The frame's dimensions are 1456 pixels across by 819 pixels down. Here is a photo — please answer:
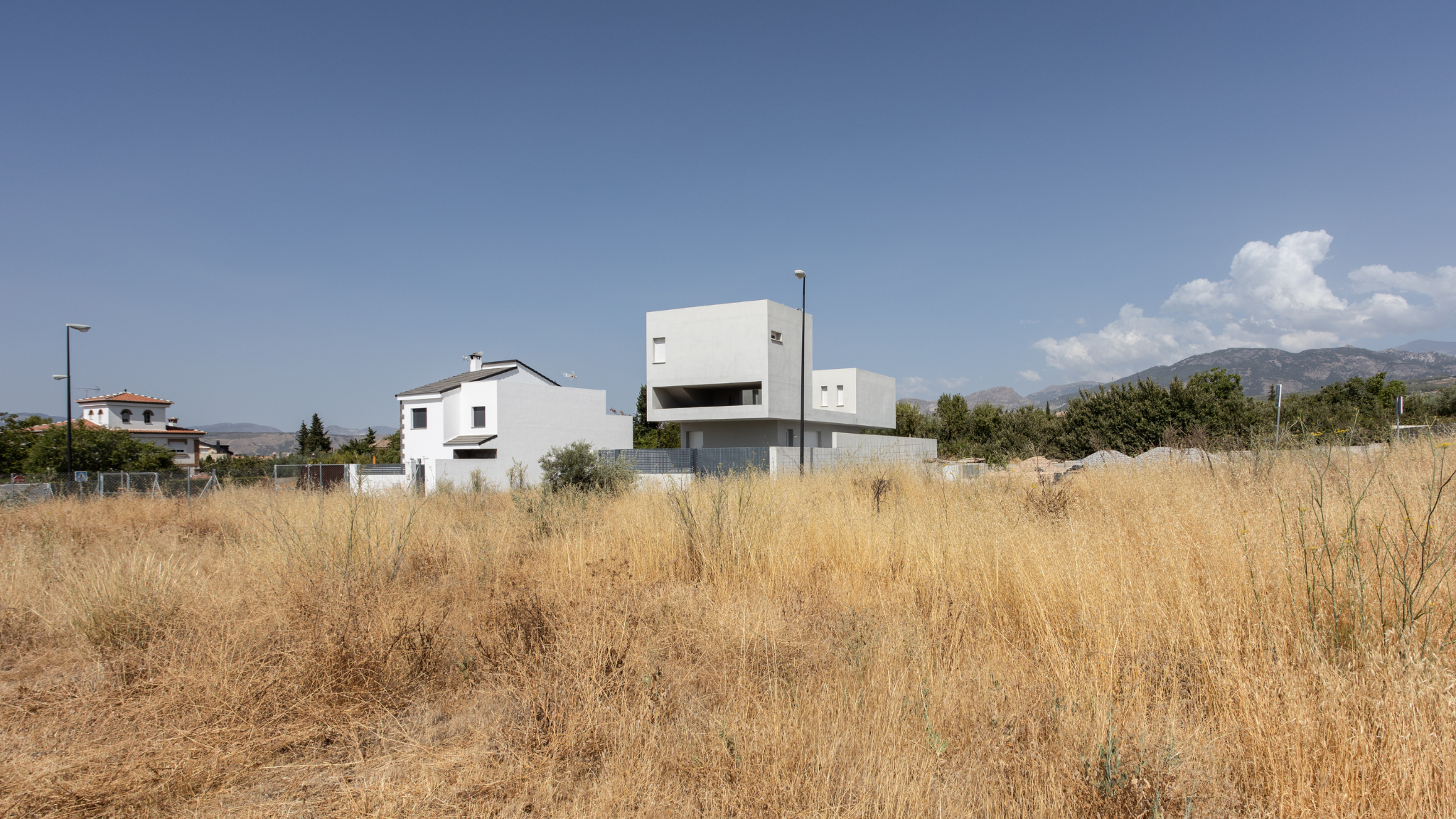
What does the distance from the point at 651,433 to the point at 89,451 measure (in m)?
34.8

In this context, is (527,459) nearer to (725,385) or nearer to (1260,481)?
(725,385)

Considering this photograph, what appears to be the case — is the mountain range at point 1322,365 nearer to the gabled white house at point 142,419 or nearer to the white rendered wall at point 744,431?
the white rendered wall at point 744,431

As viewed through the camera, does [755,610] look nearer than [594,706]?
No

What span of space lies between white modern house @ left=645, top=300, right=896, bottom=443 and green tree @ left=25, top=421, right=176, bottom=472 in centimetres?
2542

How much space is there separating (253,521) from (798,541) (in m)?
6.93

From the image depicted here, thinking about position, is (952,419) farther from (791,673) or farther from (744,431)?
(791,673)

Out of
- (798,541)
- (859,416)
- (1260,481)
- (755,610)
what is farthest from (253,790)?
(859,416)

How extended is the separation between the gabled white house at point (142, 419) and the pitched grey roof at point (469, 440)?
4659 centimetres

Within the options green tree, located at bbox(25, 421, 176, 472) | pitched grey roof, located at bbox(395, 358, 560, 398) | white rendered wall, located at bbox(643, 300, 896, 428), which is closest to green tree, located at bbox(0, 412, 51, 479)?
green tree, located at bbox(25, 421, 176, 472)

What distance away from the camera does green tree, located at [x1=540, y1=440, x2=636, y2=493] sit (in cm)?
1321

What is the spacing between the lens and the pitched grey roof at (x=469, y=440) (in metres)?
33.5

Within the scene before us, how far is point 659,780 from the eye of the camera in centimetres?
252

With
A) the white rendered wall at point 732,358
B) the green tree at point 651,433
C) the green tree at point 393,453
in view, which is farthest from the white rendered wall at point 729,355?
the green tree at point 393,453

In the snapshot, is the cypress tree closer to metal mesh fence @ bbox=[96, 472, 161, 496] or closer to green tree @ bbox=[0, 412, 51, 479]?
green tree @ bbox=[0, 412, 51, 479]
